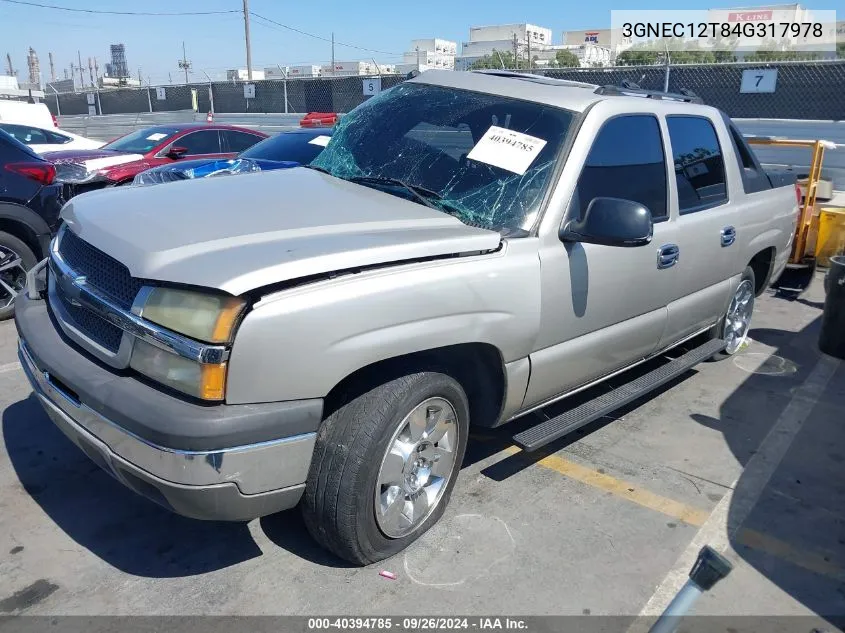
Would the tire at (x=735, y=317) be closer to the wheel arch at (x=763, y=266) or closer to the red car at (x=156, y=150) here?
the wheel arch at (x=763, y=266)

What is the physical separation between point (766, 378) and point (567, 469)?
238cm

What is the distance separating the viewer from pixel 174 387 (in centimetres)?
235

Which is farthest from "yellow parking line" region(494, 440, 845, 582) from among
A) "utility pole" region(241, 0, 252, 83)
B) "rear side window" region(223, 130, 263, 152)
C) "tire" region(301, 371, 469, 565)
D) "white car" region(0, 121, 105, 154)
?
"utility pole" region(241, 0, 252, 83)

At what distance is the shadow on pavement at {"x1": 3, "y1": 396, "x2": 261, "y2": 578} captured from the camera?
2918mm

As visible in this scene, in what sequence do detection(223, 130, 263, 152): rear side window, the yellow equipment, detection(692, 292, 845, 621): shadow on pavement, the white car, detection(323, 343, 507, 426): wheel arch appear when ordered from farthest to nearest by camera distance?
the white car < detection(223, 130, 263, 152): rear side window < the yellow equipment < detection(692, 292, 845, 621): shadow on pavement < detection(323, 343, 507, 426): wheel arch

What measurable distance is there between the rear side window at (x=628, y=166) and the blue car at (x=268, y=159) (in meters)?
3.22

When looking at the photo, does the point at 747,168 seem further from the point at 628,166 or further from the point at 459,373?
the point at 459,373

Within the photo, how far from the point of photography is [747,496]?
11.9 feet

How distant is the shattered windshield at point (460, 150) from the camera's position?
10.8 feet

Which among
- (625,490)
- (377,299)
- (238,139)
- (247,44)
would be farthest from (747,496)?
(247,44)

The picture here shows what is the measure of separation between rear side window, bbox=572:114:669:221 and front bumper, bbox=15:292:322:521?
1.80 meters

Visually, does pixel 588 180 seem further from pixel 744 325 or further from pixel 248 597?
pixel 744 325

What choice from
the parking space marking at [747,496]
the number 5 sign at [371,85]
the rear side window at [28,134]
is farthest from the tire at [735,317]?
the number 5 sign at [371,85]

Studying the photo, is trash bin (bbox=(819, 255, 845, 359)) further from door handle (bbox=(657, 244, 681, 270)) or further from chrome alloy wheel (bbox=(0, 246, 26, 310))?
chrome alloy wheel (bbox=(0, 246, 26, 310))
